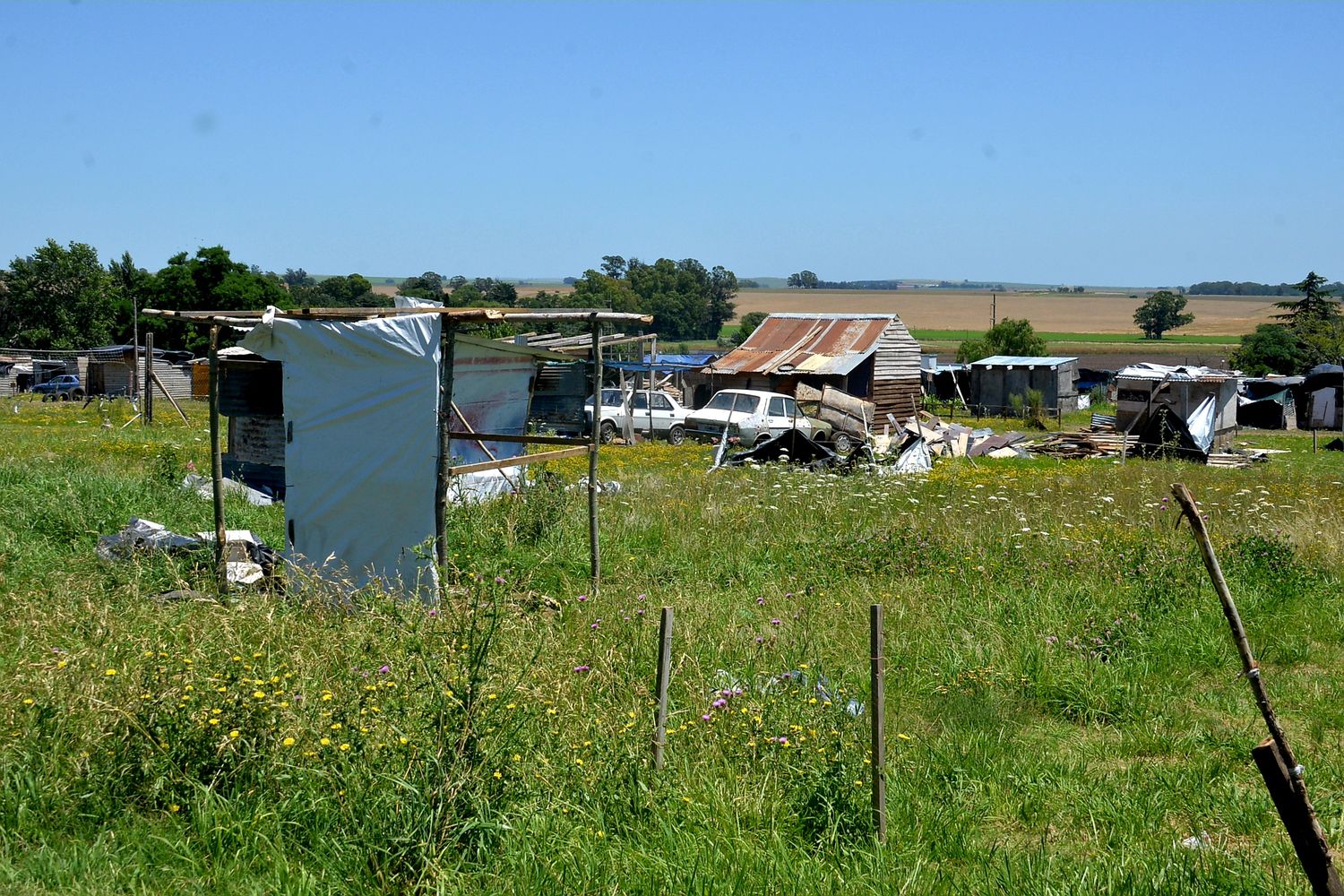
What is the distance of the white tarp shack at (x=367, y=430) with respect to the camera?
8.06 metres

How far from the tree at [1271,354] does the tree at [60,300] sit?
54.3m

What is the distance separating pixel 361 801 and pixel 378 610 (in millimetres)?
2358

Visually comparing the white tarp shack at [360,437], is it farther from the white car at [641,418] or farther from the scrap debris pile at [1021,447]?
the white car at [641,418]

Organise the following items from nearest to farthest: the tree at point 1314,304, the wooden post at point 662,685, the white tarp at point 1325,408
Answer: the wooden post at point 662,685, the white tarp at point 1325,408, the tree at point 1314,304

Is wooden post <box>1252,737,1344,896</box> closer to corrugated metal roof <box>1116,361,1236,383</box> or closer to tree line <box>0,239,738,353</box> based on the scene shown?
corrugated metal roof <box>1116,361,1236,383</box>

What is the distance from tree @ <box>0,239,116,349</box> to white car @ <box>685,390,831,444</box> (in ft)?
139

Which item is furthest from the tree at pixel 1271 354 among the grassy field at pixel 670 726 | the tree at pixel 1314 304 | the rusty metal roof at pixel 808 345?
the grassy field at pixel 670 726

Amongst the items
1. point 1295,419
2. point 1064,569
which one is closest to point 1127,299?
point 1295,419

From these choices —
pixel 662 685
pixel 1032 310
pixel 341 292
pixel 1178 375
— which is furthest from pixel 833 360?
pixel 1032 310

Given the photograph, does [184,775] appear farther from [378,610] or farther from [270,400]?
[270,400]

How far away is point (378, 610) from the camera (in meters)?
6.43

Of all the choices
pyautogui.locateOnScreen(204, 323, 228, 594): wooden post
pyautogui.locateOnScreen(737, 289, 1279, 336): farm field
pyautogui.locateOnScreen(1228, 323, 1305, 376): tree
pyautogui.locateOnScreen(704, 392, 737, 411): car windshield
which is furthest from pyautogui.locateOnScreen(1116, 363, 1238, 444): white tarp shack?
pyautogui.locateOnScreen(737, 289, 1279, 336): farm field

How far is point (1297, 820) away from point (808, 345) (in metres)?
31.0

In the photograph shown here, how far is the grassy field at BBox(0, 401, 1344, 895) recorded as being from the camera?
406cm
